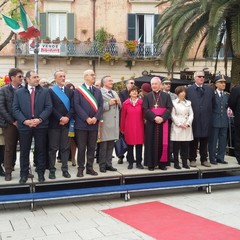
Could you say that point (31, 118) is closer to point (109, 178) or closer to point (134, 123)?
point (109, 178)

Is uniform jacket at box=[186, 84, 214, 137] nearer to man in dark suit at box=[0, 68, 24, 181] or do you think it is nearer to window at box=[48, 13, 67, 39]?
man in dark suit at box=[0, 68, 24, 181]

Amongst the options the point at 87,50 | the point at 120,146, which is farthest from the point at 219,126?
the point at 87,50

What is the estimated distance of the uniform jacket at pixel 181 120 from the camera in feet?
25.6

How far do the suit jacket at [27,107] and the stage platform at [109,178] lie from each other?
97cm

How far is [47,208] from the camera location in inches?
263

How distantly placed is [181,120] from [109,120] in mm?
1390

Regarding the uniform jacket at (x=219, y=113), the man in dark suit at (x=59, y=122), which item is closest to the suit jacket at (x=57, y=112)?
the man in dark suit at (x=59, y=122)

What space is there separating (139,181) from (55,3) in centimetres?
1898

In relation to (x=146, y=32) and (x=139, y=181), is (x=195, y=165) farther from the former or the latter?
(x=146, y=32)

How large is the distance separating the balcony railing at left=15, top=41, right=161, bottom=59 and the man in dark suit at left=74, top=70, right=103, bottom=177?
17.5m

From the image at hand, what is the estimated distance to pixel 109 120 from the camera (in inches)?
299

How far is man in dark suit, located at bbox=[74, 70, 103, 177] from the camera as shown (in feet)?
23.2

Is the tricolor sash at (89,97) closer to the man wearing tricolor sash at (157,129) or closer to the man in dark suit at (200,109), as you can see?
the man wearing tricolor sash at (157,129)

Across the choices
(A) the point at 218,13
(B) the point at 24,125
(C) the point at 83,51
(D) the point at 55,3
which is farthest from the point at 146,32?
(B) the point at 24,125
